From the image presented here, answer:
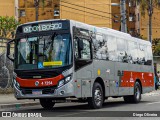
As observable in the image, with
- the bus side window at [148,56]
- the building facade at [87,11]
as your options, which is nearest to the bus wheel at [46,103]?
the bus side window at [148,56]

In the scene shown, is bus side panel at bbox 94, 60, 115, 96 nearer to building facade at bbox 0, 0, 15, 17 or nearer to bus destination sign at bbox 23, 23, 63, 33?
bus destination sign at bbox 23, 23, 63, 33

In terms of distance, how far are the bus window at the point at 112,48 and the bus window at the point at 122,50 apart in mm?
432

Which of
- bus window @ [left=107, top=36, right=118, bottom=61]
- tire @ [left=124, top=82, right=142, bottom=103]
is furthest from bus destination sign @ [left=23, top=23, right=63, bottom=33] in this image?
tire @ [left=124, top=82, right=142, bottom=103]

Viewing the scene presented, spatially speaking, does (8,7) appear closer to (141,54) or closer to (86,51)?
(141,54)

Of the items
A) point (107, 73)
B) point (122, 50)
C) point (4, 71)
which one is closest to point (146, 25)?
point (4, 71)

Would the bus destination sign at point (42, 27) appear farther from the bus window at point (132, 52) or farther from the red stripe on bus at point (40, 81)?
the bus window at point (132, 52)

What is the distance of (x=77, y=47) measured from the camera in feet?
53.3

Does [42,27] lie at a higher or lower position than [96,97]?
higher

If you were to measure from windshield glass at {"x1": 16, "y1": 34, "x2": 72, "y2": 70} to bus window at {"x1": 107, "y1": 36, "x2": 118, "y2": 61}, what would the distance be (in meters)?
3.71

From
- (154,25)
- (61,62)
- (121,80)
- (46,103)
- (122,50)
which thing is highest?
(154,25)

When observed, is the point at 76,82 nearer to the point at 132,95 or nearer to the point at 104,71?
the point at 104,71

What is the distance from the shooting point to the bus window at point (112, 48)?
63.0ft

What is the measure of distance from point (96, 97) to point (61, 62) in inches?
101

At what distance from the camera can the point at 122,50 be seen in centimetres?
2072
